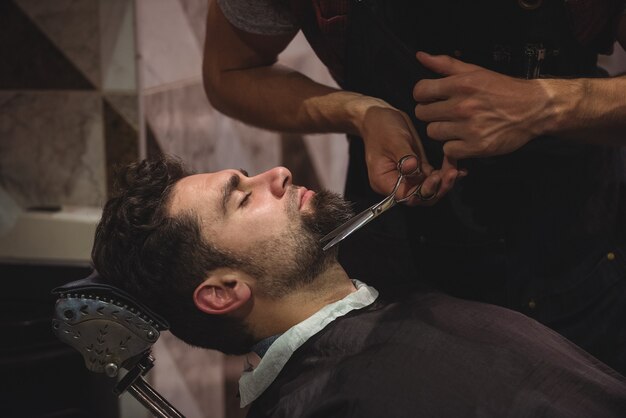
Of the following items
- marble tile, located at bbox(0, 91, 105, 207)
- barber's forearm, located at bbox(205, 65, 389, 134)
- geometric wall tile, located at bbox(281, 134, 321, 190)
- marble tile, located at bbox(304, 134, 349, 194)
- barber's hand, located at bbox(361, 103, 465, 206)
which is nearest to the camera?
barber's hand, located at bbox(361, 103, 465, 206)

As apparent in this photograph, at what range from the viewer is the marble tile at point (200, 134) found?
249 cm

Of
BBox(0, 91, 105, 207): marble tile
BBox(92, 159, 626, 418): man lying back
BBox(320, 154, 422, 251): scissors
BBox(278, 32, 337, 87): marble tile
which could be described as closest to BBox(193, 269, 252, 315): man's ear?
BBox(92, 159, 626, 418): man lying back

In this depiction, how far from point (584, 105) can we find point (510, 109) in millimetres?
138

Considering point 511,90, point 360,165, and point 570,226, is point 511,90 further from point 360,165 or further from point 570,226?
point 360,165

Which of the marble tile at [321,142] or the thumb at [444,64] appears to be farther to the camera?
the marble tile at [321,142]

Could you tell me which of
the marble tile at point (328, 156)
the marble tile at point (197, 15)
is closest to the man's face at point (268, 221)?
the marble tile at point (197, 15)

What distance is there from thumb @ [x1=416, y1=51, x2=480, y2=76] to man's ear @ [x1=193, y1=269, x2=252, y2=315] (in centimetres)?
56

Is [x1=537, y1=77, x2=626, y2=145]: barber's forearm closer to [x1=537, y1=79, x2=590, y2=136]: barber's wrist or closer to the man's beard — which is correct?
[x1=537, y1=79, x2=590, y2=136]: barber's wrist

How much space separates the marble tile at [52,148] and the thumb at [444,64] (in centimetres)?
128

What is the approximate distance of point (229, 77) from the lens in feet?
6.27

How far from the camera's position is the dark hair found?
162 centimetres

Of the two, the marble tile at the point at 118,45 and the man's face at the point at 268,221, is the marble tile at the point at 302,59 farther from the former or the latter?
the man's face at the point at 268,221

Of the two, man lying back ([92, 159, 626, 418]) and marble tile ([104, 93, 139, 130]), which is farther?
marble tile ([104, 93, 139, 130])

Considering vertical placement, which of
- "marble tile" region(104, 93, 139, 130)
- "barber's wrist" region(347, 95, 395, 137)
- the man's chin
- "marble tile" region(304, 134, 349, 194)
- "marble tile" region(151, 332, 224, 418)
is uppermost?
"barber's wrist" region(347, 95, 395, 137)
